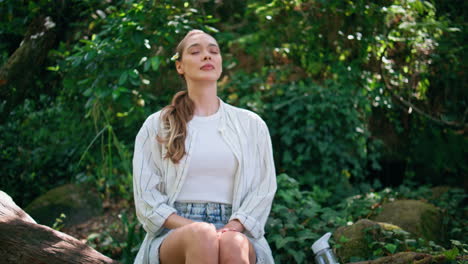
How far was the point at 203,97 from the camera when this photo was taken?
275 cm

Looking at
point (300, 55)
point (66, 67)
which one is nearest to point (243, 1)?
point (300, 55)

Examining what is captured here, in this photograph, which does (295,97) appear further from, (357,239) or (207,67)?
(207,67)

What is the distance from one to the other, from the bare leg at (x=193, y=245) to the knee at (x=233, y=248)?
0.03 metres

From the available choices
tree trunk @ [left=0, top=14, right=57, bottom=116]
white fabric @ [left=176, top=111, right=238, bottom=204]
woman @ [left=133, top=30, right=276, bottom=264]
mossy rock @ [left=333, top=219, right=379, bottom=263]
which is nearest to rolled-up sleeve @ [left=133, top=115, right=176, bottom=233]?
woman @ [left=133, top=30, right=276, bottom=264]

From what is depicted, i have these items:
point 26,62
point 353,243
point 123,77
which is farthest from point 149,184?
point 26,62

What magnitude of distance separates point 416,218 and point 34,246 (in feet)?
8.79

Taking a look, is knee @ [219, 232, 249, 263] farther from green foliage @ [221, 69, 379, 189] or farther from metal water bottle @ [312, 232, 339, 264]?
green foliage @ [221, 69, 379, 189]

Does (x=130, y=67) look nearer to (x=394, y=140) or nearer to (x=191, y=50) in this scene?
(x=191, y=50)

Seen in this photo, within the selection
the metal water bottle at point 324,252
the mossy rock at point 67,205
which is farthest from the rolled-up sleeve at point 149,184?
the mossy rock at point 67,205

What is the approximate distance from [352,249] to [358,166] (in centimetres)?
176

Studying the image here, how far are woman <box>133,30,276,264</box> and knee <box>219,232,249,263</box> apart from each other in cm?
9

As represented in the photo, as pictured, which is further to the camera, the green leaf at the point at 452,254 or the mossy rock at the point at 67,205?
the mossy rock at the point at 67,205

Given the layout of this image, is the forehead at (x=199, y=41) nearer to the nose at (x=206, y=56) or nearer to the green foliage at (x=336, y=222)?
the nose at (x=206, y=56)

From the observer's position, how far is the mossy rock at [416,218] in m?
3.66
